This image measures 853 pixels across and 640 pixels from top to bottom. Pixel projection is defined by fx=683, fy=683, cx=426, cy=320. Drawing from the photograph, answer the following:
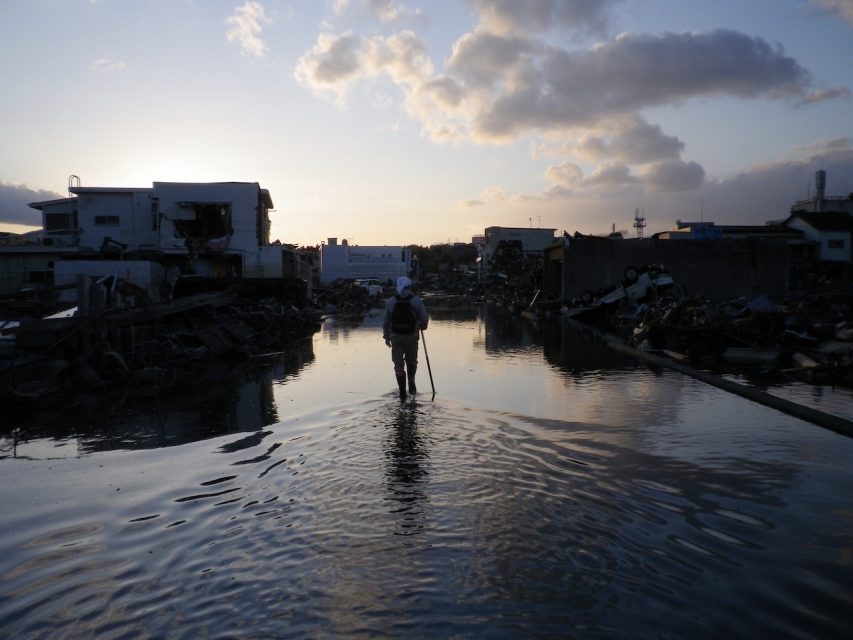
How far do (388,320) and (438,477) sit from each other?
14.7 ft

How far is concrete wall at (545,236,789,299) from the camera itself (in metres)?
34.8

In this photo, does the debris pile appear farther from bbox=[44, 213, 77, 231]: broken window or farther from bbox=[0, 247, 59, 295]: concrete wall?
bbox=[44, 213, 77, 231]: broken window

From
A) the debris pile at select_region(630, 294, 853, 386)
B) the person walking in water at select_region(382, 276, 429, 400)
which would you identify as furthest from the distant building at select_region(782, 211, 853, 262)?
the person walking in water at select_region(382, 276, 429, 400)

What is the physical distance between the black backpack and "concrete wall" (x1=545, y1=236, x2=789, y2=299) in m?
25.6

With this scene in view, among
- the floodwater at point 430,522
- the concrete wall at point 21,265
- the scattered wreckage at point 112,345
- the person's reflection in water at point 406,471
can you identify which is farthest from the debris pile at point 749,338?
the concrete wall at point 21,265

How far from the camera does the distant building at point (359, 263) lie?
230 ft

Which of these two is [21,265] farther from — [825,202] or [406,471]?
[825,202]

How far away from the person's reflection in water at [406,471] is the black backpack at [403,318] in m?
1.51

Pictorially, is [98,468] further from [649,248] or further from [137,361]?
[649,248]

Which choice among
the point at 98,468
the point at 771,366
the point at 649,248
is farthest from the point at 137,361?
the point at 649,248

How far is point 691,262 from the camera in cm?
3491

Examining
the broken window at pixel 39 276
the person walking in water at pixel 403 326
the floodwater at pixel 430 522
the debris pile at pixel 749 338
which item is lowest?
the floodwater at pixel 430 522

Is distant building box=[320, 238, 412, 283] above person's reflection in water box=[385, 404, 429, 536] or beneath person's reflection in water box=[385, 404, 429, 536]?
above

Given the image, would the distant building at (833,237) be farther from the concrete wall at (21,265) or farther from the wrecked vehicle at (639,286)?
the concrete wall at (21,265)
